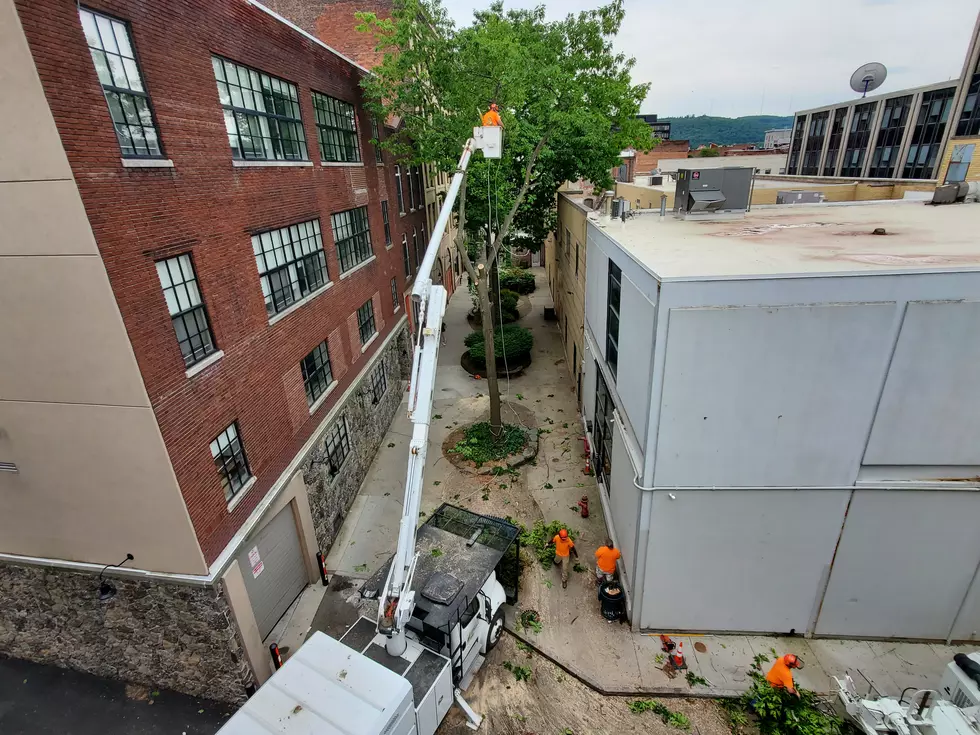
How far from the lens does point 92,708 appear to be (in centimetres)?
1032

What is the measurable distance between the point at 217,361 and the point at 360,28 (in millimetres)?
10930

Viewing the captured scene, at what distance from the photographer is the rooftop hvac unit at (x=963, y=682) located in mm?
7457

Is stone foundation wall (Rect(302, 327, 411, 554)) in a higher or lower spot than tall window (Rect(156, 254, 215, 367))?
lower

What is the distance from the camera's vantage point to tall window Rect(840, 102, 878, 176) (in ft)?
182

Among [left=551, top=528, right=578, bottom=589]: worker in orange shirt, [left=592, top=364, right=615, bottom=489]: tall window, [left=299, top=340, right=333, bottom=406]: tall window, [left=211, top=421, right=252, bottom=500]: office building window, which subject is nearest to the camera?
[left=211, top=421, right=252, bottom=500]: office building window

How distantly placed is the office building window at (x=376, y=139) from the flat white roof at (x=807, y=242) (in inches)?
383

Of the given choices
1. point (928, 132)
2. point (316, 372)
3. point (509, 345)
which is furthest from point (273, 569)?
point (928, 132)

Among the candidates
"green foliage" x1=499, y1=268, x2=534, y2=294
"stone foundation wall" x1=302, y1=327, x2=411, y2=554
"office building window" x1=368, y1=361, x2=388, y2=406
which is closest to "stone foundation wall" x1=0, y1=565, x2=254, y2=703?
"stone foundation wall" x1=302, y1=327, x2=411, y2=554

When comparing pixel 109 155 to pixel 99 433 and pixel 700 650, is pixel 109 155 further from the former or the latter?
pixel 700 650

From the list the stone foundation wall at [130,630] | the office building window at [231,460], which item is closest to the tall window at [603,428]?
the office building window at [231,460]

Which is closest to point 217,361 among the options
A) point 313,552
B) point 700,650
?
point 313,552

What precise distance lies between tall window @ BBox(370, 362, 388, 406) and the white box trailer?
1160 centimetres

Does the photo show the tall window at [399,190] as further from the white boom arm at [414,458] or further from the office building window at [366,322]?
the white boom arm at [414,458]

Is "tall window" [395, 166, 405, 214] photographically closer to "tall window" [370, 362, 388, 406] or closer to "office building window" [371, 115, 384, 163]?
"office building window" [371, 115, 384, 163]
